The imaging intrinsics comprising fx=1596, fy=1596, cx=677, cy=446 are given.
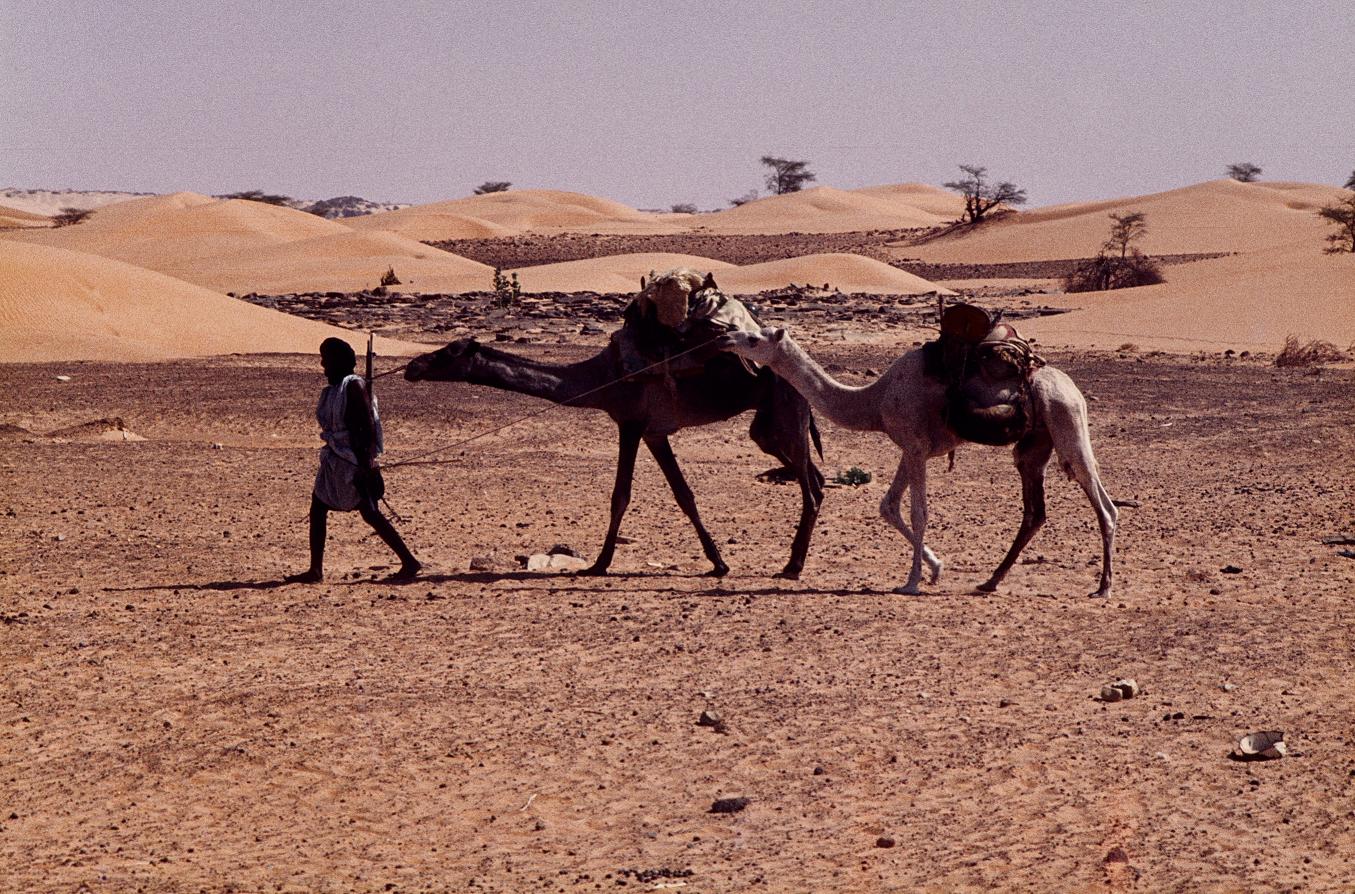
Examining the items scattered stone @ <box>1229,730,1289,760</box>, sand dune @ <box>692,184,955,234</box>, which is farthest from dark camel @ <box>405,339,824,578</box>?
sand dune @ <box>692,184,955,234</box>

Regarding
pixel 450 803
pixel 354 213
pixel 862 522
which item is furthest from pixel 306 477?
pixel 354 213

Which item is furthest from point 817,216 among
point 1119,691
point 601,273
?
point 1119,691

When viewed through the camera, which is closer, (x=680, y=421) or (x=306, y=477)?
(x=680, y=421)

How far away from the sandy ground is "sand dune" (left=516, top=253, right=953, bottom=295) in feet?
121

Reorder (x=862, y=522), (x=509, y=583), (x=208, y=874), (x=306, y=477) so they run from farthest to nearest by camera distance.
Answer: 1. (x=306, y=477)
2. (x=862, y=522)
3. (x=509, y=583)
4. (x=208, y=874)

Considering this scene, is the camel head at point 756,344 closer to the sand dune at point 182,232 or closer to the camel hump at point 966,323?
the camel hump at point 966,323

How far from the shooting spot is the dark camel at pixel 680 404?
1108 cm

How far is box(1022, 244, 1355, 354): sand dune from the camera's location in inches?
1315

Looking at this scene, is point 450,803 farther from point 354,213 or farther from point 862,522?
point 354,213

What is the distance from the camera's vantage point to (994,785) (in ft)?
23.1

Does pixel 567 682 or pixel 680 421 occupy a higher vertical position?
pixel 680 421

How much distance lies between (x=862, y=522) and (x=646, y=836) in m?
7.61

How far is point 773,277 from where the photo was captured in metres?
54.0

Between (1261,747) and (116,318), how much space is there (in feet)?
87.8
